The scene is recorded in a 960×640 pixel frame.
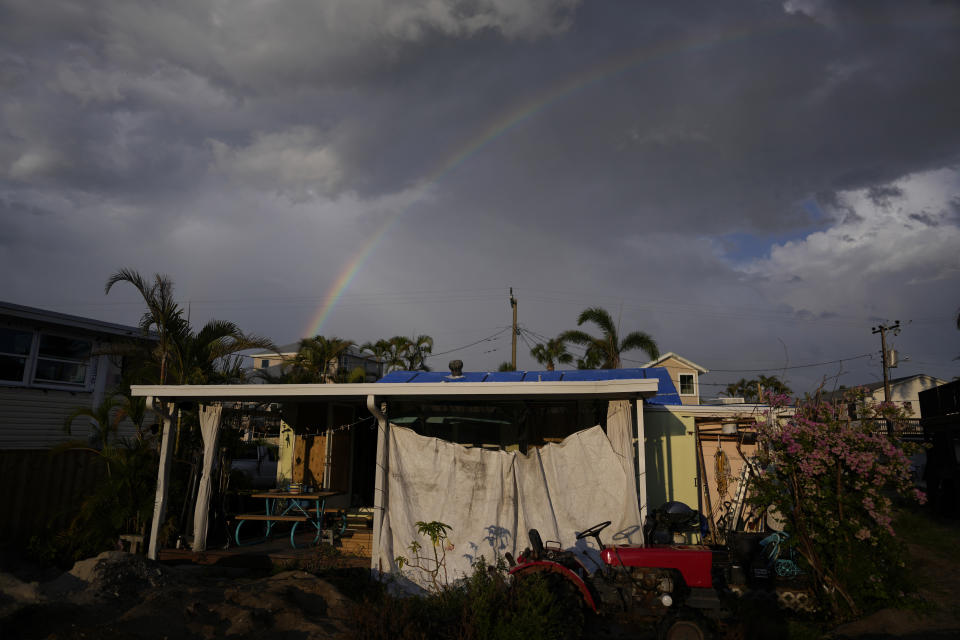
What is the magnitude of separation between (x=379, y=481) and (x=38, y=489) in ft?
25.0

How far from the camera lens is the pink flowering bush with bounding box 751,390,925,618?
6.91 m

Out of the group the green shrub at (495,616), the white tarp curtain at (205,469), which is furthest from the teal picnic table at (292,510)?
the green shrub at (495,616)

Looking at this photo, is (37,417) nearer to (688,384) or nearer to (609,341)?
(609,341)

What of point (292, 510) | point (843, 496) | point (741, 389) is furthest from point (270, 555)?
point (741, 389)

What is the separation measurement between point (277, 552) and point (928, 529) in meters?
13.3

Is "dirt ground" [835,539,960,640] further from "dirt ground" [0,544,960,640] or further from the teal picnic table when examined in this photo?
the teal picnic table

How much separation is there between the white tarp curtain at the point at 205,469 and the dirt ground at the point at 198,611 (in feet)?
7.02

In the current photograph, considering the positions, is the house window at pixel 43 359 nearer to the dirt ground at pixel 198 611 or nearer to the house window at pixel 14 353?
the house window at pixel 14 353

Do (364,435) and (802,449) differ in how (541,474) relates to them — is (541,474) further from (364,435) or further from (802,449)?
(364,435)

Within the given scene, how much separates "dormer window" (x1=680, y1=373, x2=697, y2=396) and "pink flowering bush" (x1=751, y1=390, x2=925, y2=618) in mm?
23758

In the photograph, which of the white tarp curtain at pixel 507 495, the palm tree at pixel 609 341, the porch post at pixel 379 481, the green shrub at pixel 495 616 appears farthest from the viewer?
the palm tree at pixel 609 341

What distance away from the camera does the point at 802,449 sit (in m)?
7.24

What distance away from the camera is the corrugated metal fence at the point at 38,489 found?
36.5 ft

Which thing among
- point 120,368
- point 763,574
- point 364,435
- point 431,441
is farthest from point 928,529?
point 120,368
